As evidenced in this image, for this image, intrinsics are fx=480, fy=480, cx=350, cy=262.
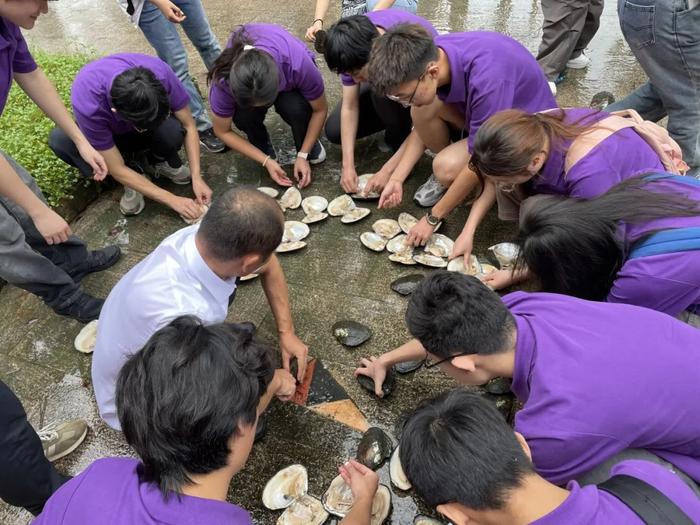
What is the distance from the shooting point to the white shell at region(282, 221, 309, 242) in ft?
10.3

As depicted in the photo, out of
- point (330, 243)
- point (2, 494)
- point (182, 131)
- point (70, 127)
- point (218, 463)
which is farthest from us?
point (182, 131)

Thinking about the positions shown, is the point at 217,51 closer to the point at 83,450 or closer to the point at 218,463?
the point at 83,450

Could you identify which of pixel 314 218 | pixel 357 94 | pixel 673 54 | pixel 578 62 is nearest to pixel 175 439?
pixel 314 218

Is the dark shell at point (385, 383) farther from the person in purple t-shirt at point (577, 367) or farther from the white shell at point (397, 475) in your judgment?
the person in purple t-shirt at point (577, 367)

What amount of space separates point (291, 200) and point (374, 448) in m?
1.86

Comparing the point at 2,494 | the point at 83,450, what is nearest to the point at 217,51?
A: the point at 83,450

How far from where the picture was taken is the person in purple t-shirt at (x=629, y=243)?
1.77 meters

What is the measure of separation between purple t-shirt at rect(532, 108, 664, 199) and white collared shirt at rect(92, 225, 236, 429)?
157cm

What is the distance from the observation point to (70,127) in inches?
108

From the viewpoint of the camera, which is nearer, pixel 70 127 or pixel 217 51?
pixel 70 127

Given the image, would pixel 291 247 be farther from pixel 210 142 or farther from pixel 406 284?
pixel 210 142

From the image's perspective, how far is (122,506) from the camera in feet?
4.07

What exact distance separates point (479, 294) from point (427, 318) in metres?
0.20

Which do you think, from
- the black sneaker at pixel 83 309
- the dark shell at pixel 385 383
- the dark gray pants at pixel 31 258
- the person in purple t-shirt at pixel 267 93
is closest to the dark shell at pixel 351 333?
the dark shell at pixel 385 383
